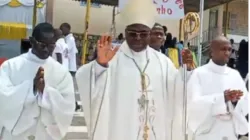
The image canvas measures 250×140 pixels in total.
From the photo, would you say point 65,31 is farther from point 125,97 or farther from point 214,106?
point 125,97

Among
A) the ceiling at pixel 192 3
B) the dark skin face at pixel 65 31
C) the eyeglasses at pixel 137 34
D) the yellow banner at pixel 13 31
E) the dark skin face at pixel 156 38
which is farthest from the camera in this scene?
the ceiling at pixel 192 3

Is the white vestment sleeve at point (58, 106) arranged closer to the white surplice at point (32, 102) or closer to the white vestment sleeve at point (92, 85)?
the white surplice at point (32, 102)

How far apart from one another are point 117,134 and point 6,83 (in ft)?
3.53

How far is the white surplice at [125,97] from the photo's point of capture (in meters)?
4.82

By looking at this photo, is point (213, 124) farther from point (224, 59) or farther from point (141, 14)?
point (141, 14)

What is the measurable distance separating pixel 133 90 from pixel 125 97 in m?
0.10

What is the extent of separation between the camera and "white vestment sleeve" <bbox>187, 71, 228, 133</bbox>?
17.9 feet

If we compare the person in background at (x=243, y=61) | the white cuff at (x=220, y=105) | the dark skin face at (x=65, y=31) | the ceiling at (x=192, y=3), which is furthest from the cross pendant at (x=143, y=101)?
the ceiling at (x=192, y=3)

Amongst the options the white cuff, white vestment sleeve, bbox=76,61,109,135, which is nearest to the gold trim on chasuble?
white vestment sleeve, bbox=76,61,109,135

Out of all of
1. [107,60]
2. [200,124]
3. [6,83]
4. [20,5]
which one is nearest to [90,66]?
[107,60]

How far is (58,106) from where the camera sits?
16.4 feet

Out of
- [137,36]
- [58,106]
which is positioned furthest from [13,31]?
[137,36]

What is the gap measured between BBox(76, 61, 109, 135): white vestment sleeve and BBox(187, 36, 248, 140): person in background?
1.00 meters

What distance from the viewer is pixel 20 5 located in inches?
768
